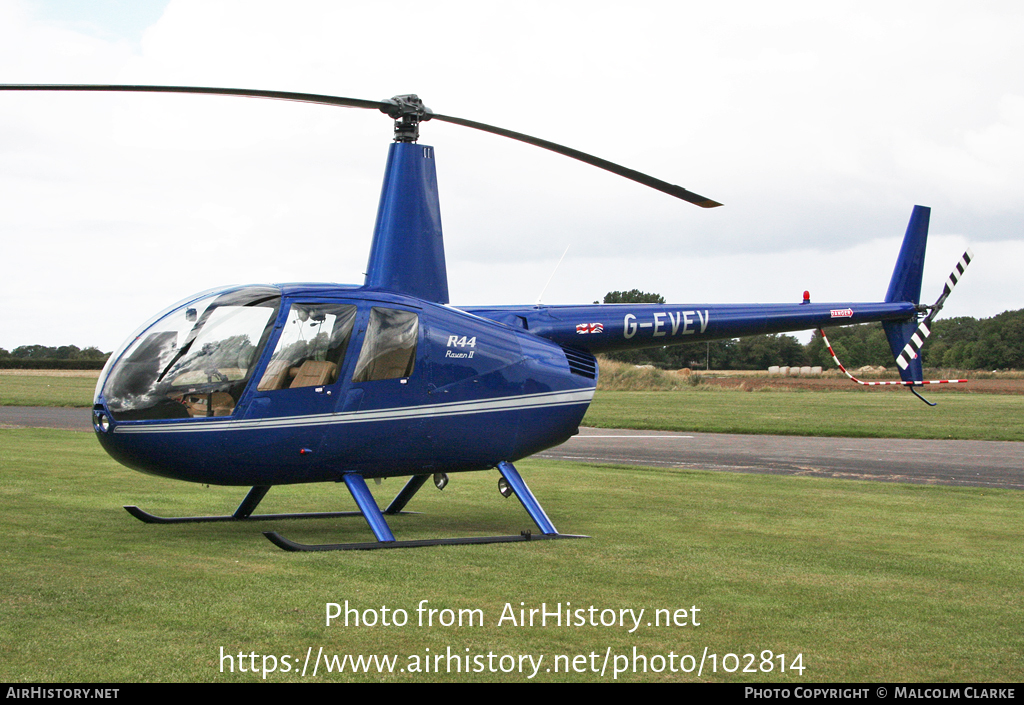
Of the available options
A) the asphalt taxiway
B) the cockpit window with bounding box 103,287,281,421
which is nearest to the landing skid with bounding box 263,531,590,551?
the cockpit window with bounding box 103,287,281,421

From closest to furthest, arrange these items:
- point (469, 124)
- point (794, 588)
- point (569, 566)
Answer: point (794, 588)
point (569, 566)
point (469, 124)

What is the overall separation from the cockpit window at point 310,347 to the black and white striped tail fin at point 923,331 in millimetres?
9551

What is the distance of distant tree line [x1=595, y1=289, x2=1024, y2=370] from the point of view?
84.8m

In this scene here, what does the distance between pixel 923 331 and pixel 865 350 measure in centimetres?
7591

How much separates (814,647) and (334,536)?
5.61m

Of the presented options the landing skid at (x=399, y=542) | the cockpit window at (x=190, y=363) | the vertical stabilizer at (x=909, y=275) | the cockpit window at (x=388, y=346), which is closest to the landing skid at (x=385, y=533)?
the landing skid at (x=399, y=542)

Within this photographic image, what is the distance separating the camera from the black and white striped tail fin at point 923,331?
15.0m

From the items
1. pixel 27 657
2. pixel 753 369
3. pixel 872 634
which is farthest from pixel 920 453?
pixel 753 369

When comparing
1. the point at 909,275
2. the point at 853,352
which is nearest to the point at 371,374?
the point at 909,275

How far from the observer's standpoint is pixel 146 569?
7.64 metres

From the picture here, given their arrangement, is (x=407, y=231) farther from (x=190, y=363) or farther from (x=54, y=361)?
(x=54, y=361)

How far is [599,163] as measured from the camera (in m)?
10.6

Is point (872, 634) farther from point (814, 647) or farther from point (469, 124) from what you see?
point (469, 124)

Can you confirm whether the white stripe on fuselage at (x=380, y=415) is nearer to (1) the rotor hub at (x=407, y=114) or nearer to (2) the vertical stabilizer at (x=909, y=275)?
(1) the rotor hub at (x=407, y=114)
